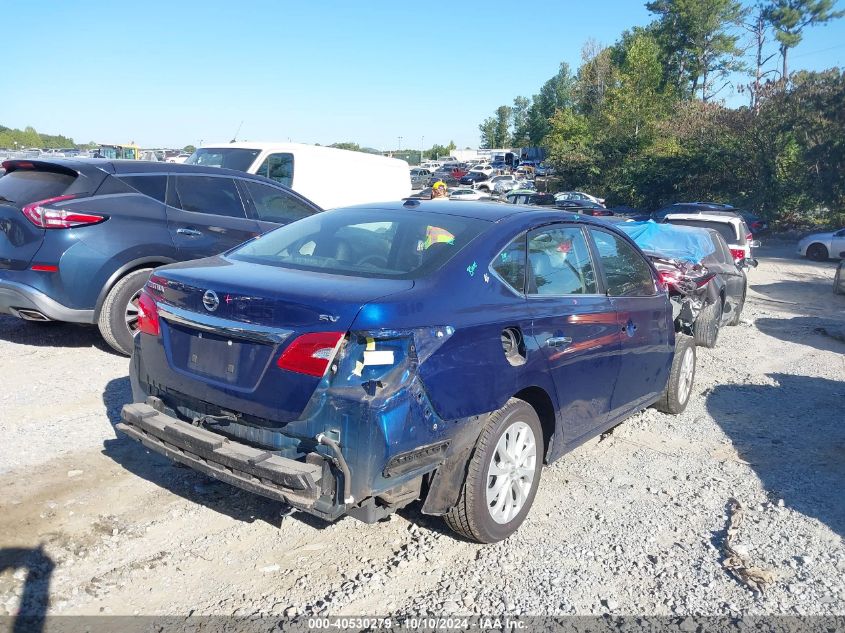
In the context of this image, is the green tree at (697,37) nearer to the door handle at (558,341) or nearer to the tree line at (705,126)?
the tree line at (705,126)

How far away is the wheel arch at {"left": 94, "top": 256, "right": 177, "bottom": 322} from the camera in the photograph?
20.5ft

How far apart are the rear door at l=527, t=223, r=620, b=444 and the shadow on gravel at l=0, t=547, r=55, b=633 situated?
2.58 meters

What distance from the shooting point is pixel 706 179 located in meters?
34.7

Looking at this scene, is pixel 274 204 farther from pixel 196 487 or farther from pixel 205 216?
pixel 196 487

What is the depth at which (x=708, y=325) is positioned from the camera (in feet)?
28.6

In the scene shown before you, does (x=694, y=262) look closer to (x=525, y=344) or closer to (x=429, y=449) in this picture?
(x=525, y=344)

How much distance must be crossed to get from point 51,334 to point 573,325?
5.58 m

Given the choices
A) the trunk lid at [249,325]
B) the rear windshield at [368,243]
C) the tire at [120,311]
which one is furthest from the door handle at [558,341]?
the tire at [120,311]

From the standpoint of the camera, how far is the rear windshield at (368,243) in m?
3.75

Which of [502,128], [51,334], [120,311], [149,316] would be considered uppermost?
[502,128]

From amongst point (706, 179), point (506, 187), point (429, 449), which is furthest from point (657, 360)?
point (506, 187)

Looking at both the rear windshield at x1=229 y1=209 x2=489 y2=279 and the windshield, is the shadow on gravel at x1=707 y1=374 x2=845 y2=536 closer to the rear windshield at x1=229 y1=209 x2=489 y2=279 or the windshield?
the rear windshield at x1=229 y1=209 x2=489 y2=279

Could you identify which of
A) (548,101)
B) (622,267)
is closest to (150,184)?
(622,267)

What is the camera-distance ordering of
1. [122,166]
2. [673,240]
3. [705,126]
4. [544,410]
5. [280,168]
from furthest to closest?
1. [705,126]
2. [280,168]
3. [673,240]
4. [122,166]
5. [544,410]
